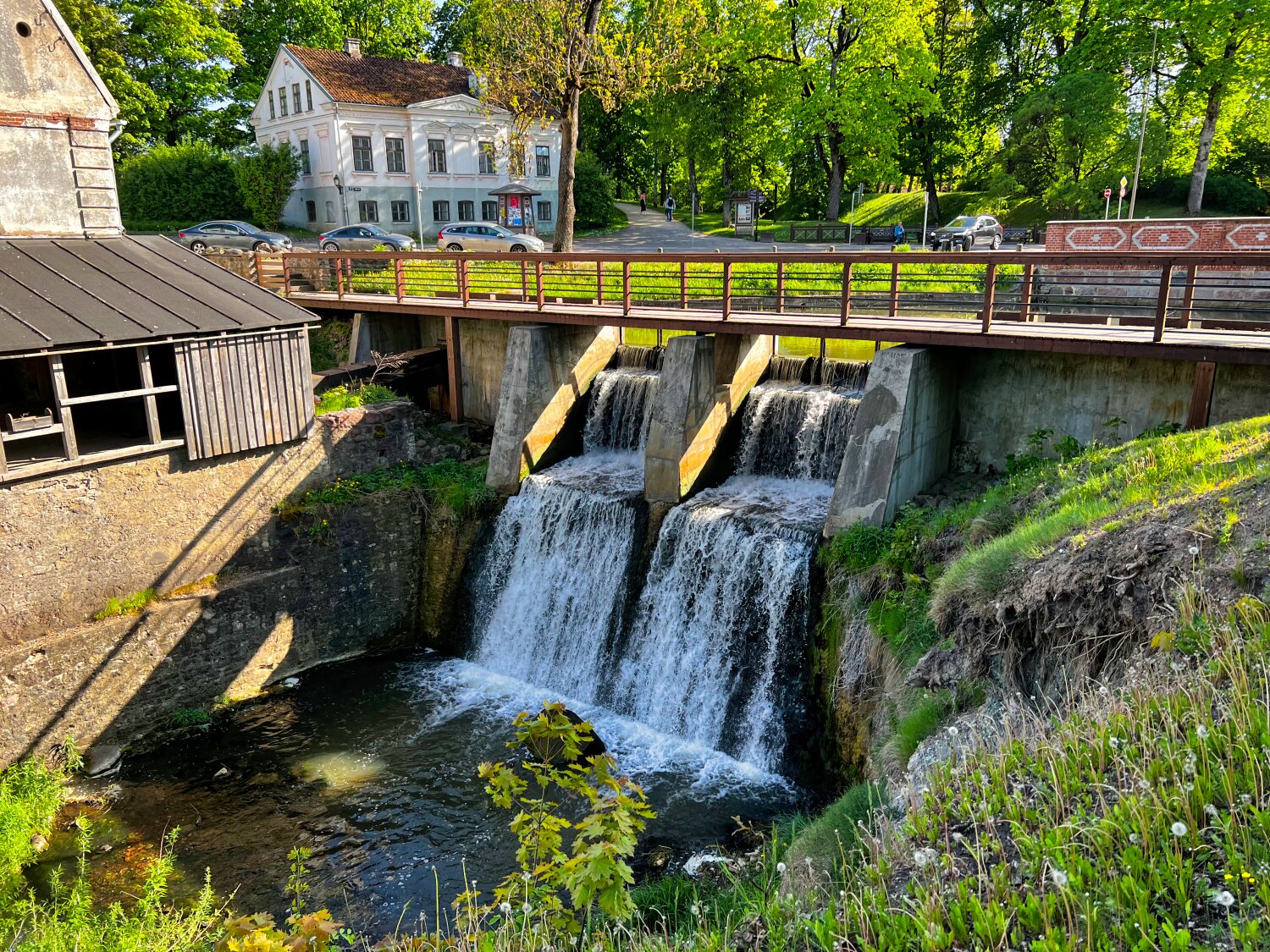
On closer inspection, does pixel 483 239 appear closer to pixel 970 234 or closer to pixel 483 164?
pixel 483 164

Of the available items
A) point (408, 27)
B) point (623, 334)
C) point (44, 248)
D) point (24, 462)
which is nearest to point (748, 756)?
point (623, 334)

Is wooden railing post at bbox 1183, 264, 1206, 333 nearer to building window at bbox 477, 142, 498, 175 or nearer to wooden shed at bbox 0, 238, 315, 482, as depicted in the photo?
wooden shed at bbox 0, 238, 315, 482

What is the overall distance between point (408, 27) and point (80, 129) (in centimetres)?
4357

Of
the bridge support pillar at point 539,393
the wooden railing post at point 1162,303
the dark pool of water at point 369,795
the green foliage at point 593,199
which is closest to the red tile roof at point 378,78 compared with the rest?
the green foliage at point 593,199

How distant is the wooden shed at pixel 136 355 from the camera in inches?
493

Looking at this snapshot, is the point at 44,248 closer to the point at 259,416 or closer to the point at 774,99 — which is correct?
the point at 259,416

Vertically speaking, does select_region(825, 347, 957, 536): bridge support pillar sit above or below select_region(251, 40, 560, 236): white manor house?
below

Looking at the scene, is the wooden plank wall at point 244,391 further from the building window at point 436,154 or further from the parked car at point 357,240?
the building window at point 436,154

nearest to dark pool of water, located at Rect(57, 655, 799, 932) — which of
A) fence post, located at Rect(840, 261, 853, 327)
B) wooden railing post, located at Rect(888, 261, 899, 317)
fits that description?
fence post, located at Rect(840, 261, 853, 327)

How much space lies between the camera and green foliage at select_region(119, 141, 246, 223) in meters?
39.9

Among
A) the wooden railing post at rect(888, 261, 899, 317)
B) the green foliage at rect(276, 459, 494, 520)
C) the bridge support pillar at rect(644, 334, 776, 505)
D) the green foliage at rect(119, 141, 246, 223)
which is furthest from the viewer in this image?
the green foliage at rect(119, 141, 246, 223)

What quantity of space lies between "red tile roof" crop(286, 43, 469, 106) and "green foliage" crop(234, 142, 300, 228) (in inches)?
147

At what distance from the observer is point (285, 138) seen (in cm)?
4331

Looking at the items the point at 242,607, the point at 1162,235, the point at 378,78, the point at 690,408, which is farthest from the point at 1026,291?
the point at 378,78
